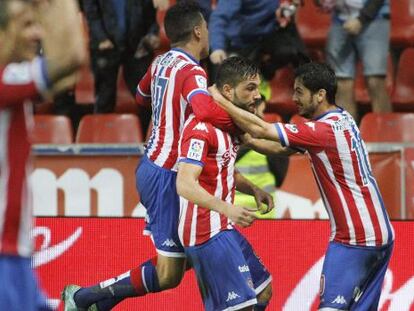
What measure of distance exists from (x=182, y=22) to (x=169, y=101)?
0.41 m

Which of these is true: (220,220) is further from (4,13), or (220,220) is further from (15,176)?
(4,13)

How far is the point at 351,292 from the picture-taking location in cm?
571

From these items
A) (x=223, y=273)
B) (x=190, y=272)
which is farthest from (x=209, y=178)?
(x=190, y=272)

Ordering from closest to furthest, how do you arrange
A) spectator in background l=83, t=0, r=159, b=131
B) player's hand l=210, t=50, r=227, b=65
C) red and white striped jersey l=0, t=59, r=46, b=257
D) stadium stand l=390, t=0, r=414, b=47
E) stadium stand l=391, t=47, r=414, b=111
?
red and white striped jersey l=0, t=59, r=46, b=257 < player's hand l=210, t=50, r=227, b=65 < spectator in background l=83, t=0, r=159, b=131 < stadium stand l=391, t=47, r=414, b=111 < stadium stand l=390, t=0, r=414, b=47

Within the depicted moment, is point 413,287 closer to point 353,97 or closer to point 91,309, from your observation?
point 91,309

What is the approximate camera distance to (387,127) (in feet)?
29.0

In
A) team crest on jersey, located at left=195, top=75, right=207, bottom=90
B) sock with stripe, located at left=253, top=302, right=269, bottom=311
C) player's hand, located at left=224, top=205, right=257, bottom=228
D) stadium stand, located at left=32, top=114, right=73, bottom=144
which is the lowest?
sock with stripe, located at left=253, top=302, right=269, bottom=311

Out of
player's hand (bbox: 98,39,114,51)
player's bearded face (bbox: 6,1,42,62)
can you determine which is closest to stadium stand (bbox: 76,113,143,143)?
player's hand (bbox: 98,39,114,51)

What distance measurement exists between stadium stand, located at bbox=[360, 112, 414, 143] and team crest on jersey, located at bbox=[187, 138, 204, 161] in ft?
10.9

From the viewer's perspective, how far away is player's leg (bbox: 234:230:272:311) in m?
6.11

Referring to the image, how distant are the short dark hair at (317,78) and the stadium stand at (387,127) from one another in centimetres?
298

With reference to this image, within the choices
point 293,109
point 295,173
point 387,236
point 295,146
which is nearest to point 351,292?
point 387,236

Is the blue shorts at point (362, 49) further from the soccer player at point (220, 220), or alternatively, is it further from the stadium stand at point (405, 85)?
the soccer player at point (220, 220)

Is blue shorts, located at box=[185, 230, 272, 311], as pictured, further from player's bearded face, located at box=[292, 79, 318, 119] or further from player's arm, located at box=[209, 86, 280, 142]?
player's bearded face, located at box=[292, 79, 318, 119]
